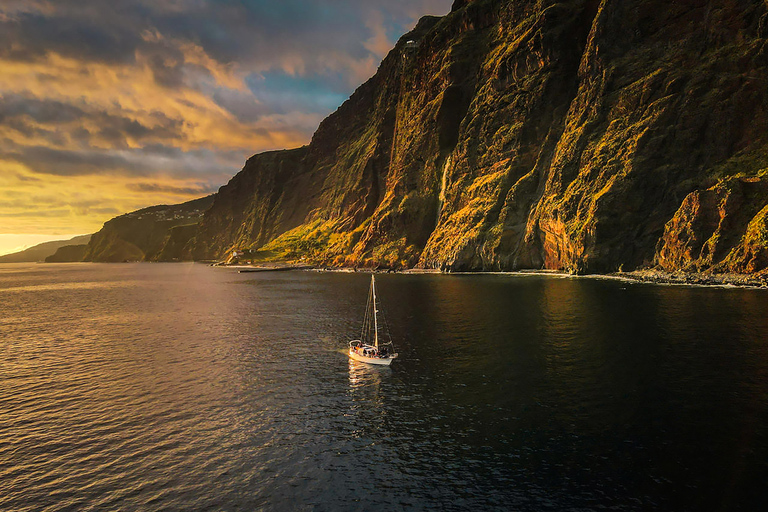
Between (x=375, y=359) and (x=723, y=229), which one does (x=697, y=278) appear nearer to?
(x=723, y=229)

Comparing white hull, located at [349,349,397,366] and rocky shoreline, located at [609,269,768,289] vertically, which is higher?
rocky shoreline, located at [609,269,768,289]

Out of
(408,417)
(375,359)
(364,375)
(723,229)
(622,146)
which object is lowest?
(408,417)

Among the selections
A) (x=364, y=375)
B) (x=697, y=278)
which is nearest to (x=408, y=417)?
(x=364, y=375)

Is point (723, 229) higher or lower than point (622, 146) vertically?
lower

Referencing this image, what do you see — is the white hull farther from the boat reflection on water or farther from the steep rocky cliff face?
the steep rocky cliff face

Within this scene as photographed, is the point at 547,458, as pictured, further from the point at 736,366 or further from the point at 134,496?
the point at 736,366

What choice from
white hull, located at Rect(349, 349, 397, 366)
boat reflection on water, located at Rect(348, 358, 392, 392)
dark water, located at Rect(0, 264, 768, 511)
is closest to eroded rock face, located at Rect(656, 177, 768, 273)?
dark water, located at Rect(0, 264, 768, 511)

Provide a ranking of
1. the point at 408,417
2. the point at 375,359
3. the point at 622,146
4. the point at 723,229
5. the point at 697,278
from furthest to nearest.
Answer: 1. the point at 622,146
2. the point at 723,229
3. the point at 697,278
4. the point at 375,359
5. the point at 408,417

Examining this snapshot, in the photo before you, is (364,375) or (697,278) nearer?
(364,375)
